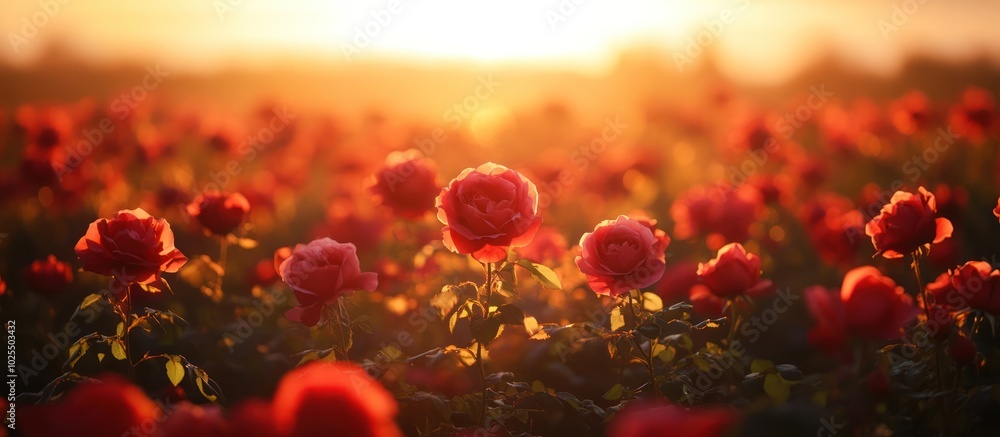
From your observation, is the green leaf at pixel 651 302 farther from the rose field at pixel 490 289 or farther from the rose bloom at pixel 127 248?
the rose bloom at pixel 127 248

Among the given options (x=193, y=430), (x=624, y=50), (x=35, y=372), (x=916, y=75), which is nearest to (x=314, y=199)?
(x=35, y=372)

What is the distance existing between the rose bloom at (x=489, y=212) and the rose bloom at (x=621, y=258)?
20 cm

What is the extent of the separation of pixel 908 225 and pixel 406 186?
2045 millimetres

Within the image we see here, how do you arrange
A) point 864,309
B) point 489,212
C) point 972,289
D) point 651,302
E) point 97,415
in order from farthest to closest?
1. point 651,302
2. point 972,289
3. point 489,212
4. point 864,309
5. point 97,415

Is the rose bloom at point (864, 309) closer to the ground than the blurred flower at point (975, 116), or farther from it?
closer to the ground

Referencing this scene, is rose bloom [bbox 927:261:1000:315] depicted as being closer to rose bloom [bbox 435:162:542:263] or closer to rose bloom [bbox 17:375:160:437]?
rose bloom [bbox 435:162:542:263]

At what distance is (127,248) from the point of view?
7.37 ft

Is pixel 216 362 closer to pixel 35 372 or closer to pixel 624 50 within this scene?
pixel 35 372

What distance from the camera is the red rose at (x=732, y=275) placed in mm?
2434

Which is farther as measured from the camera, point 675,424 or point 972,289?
point 972,289

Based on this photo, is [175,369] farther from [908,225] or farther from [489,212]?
[908,225]

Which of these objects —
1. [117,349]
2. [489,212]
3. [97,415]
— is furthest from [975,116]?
[97,415]

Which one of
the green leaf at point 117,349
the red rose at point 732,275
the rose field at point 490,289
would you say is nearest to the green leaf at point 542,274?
the rose field at point 490,289

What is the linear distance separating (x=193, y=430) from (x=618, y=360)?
207cm
